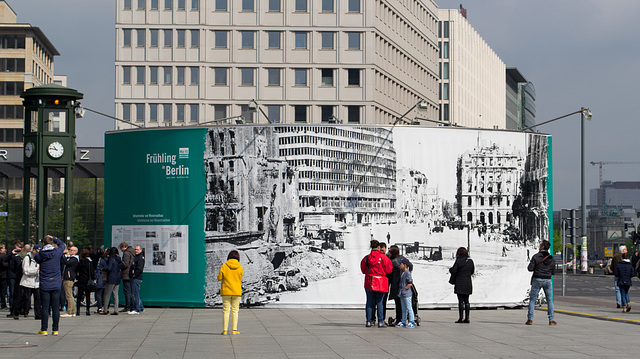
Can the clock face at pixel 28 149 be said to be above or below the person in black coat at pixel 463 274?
above

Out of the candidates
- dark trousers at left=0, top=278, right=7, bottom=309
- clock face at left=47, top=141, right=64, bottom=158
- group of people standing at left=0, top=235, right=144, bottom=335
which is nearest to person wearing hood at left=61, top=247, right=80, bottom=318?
group of people standing at left=0, top=235, right=144, bottom=335

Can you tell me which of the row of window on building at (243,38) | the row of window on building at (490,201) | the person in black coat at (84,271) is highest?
the row of window on building at (243,38)

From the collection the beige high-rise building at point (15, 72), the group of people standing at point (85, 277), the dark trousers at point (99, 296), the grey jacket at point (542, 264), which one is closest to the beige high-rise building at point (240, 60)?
the beige high-rise building at point (15, 72)

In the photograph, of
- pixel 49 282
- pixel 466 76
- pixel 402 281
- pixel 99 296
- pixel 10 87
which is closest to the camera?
pixel 49 282

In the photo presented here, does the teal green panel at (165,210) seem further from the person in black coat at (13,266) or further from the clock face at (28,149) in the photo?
the clock face at (28,149)

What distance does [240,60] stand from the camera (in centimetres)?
8088

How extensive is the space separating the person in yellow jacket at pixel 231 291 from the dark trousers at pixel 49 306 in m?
3.15

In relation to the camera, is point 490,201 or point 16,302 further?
point 490,201

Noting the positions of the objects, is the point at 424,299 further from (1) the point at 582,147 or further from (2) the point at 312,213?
(1) the point at 582,147

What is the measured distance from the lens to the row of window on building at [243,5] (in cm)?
8075

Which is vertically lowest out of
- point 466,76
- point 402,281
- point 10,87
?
point 402,281

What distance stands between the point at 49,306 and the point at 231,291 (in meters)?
3.59

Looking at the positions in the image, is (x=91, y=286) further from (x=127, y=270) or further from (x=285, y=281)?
Answer: (x=285, y=281)

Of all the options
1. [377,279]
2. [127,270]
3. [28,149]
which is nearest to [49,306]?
[127,270]
